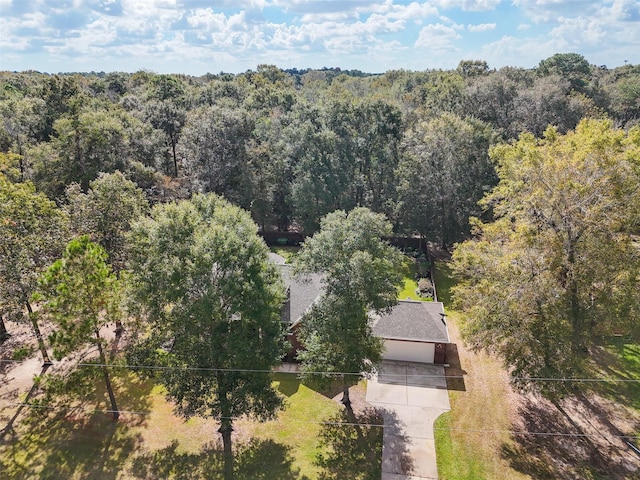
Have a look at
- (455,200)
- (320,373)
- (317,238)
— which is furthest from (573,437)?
(455,200)

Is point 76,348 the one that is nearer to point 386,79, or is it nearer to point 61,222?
point 61,222

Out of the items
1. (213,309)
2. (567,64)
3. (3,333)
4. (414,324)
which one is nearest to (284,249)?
(414,324)

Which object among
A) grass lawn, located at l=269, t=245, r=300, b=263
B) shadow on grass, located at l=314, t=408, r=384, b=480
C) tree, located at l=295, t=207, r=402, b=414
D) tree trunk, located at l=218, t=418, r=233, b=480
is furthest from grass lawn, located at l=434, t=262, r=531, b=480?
grass lawn, located at l=269, t=245, r=300, b=263

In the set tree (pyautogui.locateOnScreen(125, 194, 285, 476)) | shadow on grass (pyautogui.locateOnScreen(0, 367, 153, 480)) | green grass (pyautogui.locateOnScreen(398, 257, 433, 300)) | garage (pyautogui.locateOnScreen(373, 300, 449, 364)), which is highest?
tree (pyautogui.locateOnScreen(125, 194, 285, 476))

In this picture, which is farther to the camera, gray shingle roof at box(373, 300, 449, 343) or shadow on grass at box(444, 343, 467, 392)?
gray shingle roof at box(373, 300, 449, 343)

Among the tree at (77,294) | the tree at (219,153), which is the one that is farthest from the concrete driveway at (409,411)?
the tree at (219,153)

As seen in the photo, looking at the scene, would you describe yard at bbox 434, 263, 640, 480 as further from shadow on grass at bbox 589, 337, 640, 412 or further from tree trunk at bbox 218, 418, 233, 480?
tree trunk at bbox 218, 418, 233, 480
